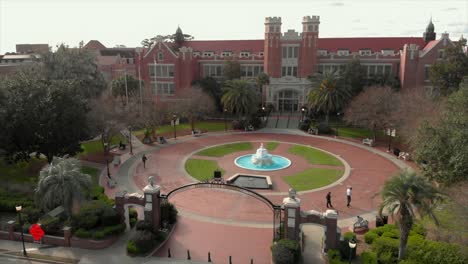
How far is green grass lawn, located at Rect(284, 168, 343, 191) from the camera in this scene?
99.6 ft

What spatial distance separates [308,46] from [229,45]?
1609 cm

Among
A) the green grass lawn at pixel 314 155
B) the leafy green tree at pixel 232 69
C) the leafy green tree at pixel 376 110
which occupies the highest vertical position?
the leafy green tree at pixel 232 69

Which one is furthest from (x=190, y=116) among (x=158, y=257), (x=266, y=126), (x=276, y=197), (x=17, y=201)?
(x=158, y=257)

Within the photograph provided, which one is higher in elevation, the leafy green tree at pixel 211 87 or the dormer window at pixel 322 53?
the dormer window at pixel 322 53

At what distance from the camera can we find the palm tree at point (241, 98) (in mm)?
49500

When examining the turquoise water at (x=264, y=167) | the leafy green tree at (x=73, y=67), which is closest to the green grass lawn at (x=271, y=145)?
the turquoise water at (x=264, y=167)

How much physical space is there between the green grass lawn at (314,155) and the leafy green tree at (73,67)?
27.9 meters

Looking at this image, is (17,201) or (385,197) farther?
(17,201)

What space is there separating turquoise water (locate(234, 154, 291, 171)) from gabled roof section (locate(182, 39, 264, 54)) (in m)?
31.8

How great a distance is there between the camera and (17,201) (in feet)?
80.1

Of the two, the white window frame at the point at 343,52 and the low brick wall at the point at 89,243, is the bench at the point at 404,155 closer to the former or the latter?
the white window frame at the point at 343,52

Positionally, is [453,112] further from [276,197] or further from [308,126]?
[308,126]

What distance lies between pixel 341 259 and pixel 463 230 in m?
5.96

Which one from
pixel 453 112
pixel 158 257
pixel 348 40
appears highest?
pixel 348 40
